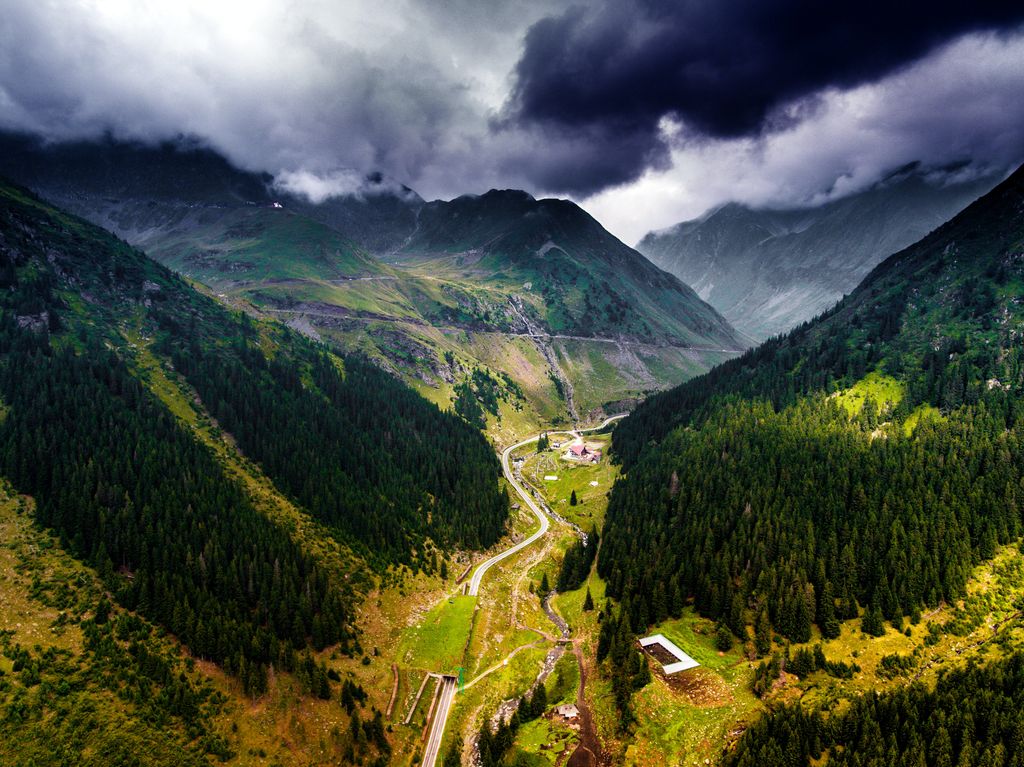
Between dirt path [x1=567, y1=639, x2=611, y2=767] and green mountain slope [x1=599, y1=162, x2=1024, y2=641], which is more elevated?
green mountain slope [x1=599, y1=162, x2=1024, y2=641]

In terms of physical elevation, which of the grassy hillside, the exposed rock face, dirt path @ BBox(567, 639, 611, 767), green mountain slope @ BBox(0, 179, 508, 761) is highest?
the exposed rock face

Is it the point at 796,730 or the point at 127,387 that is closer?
the point at 796,730

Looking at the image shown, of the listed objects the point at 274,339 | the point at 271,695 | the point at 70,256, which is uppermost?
the point at 70,256

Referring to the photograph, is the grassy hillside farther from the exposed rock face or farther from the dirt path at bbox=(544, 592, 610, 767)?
the exposed rock face

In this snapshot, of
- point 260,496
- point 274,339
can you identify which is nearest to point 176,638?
point 260,496

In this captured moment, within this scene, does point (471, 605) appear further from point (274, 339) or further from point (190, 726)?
point (274, 339)

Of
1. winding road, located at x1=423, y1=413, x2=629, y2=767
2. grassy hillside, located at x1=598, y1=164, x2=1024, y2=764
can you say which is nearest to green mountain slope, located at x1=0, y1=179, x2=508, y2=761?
winding road, located at x1=423, y1=413, x2=629, y2=767

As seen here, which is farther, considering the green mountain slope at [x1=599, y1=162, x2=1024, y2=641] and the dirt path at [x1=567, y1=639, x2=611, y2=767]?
the green mountain slope at [x1=599, y1=162, x2=1024, y2=641]

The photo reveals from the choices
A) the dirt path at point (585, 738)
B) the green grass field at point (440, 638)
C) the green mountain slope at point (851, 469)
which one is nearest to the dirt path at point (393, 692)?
the green grass field at point (440, 638)
